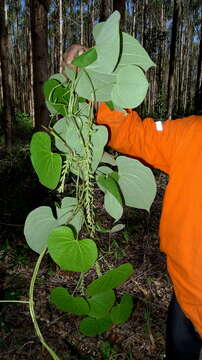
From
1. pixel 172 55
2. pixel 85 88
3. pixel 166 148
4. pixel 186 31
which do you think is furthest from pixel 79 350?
pixel 186 31

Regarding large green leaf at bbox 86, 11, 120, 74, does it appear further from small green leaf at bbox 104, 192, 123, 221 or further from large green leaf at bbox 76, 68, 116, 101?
small green leaf at bbox 104, 192, 123, 221

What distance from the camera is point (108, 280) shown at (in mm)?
706

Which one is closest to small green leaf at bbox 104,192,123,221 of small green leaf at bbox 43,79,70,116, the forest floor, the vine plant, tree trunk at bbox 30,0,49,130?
the vine plant

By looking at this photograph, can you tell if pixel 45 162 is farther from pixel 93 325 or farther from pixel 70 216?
pixel 93 325

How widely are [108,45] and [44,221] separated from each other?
41cm

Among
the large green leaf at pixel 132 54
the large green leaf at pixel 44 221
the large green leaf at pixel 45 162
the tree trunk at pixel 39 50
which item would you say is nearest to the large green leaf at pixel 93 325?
the large green leaf at pixel 44 221

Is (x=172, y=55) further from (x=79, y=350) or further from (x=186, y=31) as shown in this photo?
(x=186, y=31)

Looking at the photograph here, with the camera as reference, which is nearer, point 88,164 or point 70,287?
point 88,164

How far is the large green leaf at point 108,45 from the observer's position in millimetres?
616

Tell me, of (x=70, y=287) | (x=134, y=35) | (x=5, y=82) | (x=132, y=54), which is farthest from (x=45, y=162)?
(x=134, y=35)

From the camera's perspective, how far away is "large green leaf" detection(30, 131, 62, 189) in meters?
0.63

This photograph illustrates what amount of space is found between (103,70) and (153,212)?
11.3 ft

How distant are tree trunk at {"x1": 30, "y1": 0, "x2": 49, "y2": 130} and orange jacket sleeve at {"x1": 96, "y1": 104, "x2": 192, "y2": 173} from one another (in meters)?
2.86

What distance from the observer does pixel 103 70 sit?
0.65 meters
